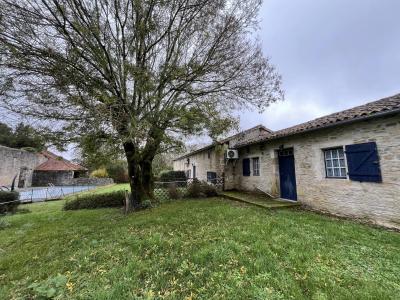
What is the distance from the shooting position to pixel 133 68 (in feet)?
22.7

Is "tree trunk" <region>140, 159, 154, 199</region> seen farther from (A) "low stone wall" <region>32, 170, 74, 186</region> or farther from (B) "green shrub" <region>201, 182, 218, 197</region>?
(A) "low stone wall" <region>32, 170, 74, 186</region>

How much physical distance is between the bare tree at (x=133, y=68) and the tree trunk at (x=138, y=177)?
0.15ft

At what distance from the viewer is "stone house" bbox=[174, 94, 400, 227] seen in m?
5.55

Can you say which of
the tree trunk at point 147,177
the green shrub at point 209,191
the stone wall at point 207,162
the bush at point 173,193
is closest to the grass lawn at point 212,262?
the tree trunk at point 147,177

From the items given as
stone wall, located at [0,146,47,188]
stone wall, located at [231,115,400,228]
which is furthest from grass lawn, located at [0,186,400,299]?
stone wall, located at [0,146,47,188]

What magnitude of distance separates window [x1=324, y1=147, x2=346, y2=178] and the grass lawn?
6.03ft

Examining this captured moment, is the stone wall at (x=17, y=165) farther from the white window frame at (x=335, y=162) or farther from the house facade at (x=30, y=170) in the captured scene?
the white window frame at (x=335, y=162)

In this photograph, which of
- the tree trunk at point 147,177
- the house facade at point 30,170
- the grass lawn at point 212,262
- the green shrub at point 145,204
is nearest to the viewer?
the grass lawn at point 212,262

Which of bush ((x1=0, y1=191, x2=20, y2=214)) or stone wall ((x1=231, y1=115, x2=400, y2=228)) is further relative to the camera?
bush ((x1=0, y1=191, x2=20, y2=214))

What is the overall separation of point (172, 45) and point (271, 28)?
14.3ft

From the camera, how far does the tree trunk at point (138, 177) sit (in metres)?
8.77

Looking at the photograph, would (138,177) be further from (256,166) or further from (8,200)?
(8,200)

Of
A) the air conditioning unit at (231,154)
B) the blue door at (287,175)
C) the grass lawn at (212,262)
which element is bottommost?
the grass lawn at (212,262)

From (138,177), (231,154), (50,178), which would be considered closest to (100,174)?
(50,178)
